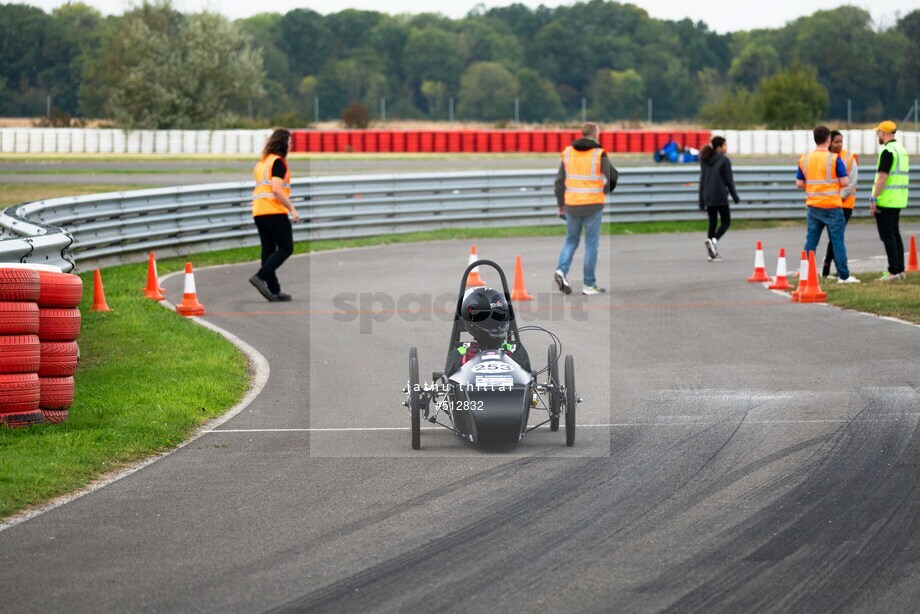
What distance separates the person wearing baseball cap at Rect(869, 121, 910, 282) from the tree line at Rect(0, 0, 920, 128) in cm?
4684

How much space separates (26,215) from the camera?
16.9 metres

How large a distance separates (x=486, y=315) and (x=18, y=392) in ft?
10.4

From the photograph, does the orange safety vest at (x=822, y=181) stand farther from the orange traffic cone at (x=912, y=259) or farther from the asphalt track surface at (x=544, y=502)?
the asphalt track surface at (x=544, y=502)

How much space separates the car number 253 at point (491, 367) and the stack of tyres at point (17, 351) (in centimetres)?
302

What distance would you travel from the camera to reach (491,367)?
338 inches

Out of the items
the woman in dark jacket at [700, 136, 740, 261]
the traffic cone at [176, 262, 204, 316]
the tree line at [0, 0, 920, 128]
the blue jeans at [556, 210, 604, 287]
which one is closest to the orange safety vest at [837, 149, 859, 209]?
the woman in dark jacket at [700, 136, 740, 261]

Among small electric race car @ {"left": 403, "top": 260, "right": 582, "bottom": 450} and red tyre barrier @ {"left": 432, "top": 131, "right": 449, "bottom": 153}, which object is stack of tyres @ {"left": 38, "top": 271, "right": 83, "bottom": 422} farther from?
red tyre barrier @ {"left": 432, "top": 131, "right": 449, "bottom": 153}

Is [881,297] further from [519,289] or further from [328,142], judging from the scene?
[328,142]

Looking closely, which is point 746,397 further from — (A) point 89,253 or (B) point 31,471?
(A) point 89,253

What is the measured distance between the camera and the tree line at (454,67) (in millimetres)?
63375

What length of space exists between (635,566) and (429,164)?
38923 mm

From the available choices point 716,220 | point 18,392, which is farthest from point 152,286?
point 716,220

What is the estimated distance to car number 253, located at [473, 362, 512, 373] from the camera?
8.57 m

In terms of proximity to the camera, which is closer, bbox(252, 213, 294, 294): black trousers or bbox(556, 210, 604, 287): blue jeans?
bbox(252, 213, 294, 294): black trousers
